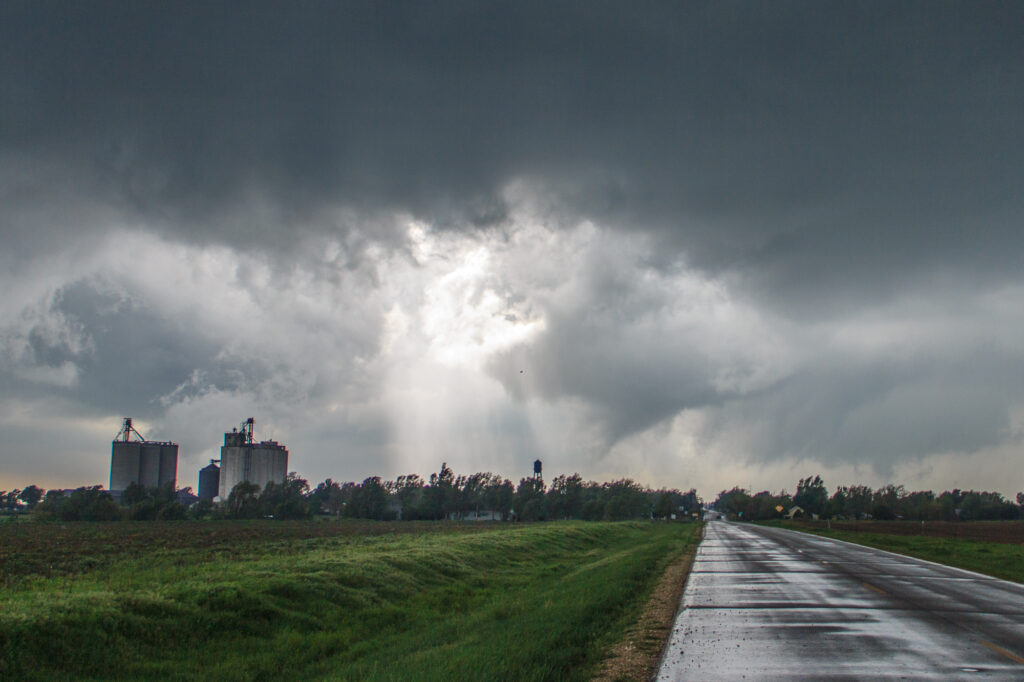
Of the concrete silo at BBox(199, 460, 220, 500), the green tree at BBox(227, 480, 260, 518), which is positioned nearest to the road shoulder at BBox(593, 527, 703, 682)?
the green tree at BBox(227, 480, 260, 518)

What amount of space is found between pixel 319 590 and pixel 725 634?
12.2 metres

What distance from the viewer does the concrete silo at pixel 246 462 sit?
172 metres

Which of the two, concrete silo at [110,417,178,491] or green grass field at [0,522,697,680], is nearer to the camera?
green grass field at [0,522,697,680]

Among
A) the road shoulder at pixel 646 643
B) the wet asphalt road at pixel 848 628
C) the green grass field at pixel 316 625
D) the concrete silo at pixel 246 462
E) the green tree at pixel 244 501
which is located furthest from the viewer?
the concrete silo at pixel 246 462

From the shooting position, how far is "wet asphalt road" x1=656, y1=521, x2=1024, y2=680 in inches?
409

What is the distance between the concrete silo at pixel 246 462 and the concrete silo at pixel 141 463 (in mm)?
12671

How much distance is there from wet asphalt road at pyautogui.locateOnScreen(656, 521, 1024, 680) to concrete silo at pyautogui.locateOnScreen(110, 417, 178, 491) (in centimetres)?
17168

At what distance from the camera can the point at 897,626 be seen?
46.0 ft

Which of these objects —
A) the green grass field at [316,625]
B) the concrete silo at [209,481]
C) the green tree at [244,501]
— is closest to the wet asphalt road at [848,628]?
the green grass field at [316,625]

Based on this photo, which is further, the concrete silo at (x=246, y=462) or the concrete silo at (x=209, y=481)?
the concrete silo at (x=209, y=481)

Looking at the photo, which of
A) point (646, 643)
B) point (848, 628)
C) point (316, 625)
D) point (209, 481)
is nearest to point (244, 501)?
point (209, 481)

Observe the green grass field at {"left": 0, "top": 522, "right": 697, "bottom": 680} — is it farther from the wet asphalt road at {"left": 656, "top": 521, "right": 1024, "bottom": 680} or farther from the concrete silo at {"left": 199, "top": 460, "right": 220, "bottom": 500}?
the concrete silo at {"left": 199, "top": 460, "right": 220, "bottom": 500}

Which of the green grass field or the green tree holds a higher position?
the green grass field

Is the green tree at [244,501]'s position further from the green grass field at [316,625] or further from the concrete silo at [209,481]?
the green grass field at [316,625]
